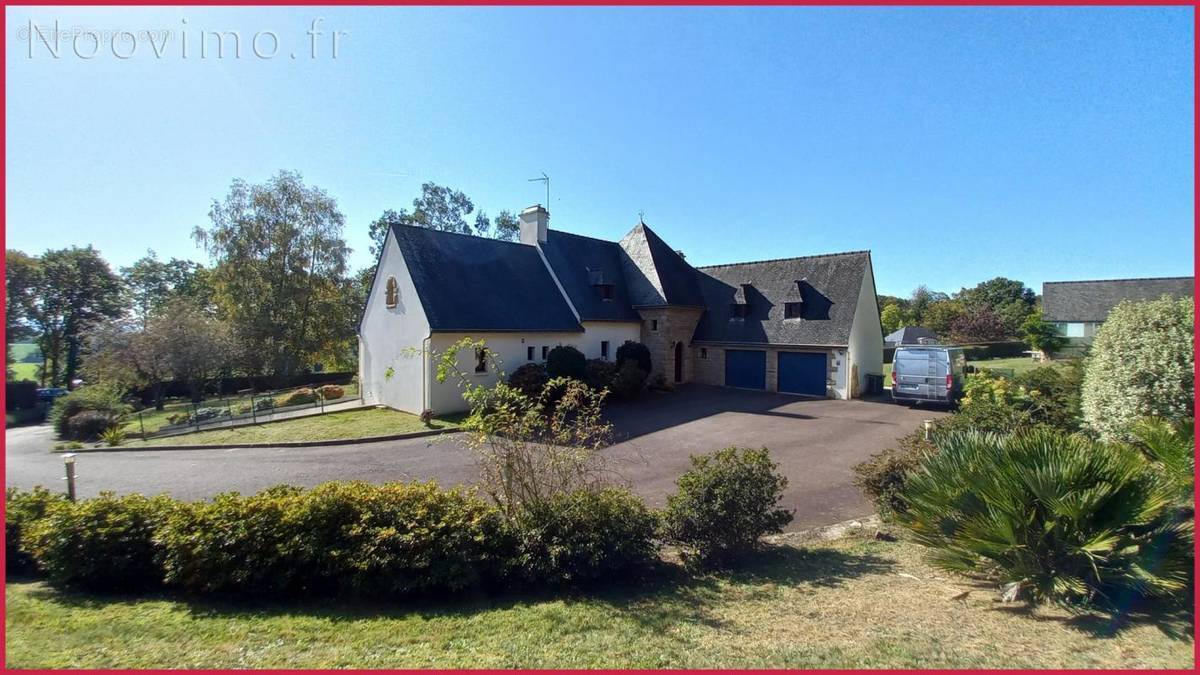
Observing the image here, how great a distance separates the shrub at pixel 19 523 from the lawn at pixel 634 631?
75 centimetres

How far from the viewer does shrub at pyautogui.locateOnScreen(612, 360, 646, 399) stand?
19.6 meters

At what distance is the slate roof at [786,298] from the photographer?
21516 mm

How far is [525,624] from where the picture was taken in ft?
15.6

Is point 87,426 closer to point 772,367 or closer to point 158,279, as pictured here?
point 772,367

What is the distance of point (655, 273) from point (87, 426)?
77.9 feet

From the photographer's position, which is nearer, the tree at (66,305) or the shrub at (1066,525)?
the shrub at (1066,525)

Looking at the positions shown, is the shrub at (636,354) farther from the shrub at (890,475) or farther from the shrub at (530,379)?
the shrub at (890,475)

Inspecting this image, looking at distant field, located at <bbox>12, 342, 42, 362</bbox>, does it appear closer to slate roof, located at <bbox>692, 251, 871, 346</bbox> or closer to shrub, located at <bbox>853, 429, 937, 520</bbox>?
slate roof, located at <bbox>692, 251, 871, 346</bbox>

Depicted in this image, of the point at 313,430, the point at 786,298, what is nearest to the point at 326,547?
the point at 313,430

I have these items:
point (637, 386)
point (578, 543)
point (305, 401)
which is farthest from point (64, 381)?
point (578, 543)

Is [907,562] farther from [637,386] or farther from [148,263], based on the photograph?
[148,263]

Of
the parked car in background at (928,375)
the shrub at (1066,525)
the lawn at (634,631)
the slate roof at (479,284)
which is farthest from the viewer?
the slate roof at (479,284)

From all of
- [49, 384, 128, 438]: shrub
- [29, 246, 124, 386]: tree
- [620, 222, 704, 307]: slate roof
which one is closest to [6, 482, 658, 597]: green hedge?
[620, 222, 704, 307]: slate roof

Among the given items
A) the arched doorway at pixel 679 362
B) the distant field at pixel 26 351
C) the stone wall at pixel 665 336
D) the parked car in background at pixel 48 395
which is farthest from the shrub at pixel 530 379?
the distant field at pixel 26 351
